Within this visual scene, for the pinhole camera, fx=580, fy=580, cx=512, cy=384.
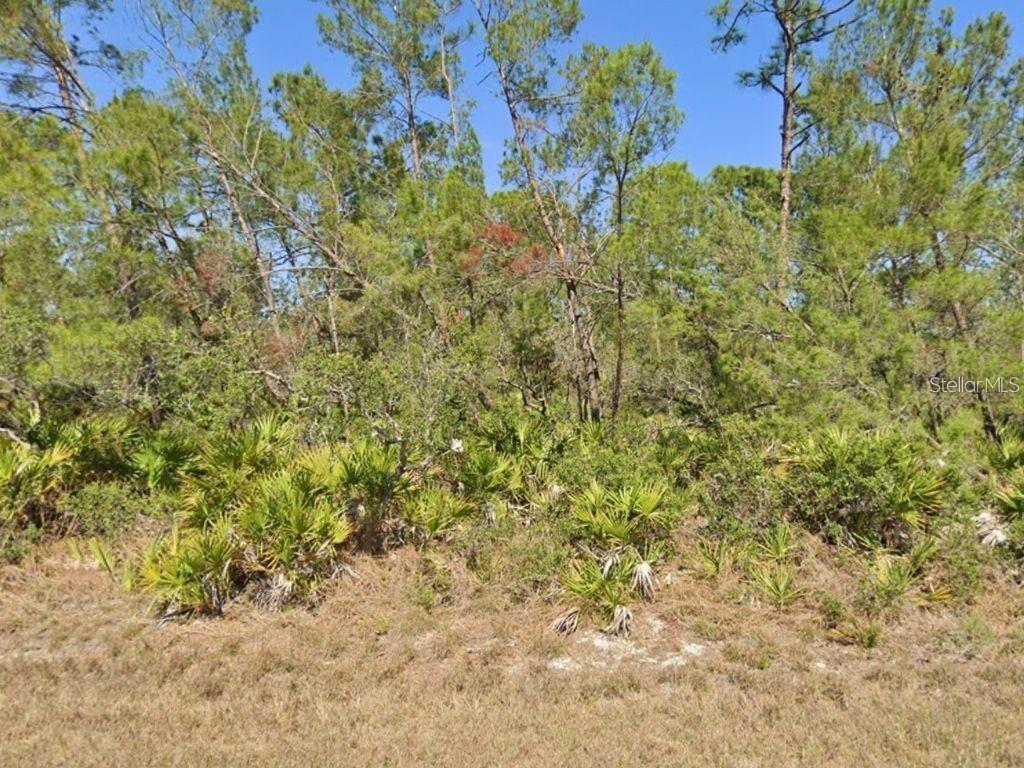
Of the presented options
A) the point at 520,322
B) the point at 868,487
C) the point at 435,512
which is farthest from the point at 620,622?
the point at 520,322

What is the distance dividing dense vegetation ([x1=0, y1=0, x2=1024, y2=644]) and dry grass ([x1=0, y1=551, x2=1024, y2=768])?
48 centimetres

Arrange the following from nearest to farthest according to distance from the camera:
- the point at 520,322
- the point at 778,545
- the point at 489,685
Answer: the point at 489,685 → the point at 778,545 → the point at 520,322

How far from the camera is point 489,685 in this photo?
4.86 meters

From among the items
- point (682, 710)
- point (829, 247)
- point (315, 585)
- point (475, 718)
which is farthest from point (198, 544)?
point (829, 247)

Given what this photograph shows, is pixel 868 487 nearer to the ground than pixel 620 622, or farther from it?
farther from it

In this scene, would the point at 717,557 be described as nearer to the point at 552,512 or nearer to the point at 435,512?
the point at 552,512

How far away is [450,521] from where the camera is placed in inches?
303

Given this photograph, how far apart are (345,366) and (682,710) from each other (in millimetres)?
5317

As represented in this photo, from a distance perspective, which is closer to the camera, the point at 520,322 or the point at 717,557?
the point at 717,557

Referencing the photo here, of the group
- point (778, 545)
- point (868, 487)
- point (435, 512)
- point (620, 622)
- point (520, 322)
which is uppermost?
point (520, 322)

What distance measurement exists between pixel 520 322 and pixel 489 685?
7.66m

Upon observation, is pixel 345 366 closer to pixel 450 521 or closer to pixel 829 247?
pixel 450 521

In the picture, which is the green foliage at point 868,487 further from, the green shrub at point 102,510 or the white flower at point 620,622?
the green shrub at point 102,510

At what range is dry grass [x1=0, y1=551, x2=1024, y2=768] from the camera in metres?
3.85
